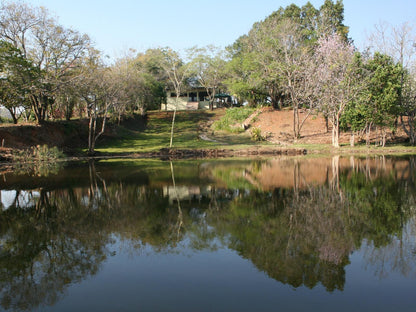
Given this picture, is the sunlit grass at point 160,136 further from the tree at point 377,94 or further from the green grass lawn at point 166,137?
the tree at point 377,94

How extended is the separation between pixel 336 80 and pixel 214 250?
1218 inches

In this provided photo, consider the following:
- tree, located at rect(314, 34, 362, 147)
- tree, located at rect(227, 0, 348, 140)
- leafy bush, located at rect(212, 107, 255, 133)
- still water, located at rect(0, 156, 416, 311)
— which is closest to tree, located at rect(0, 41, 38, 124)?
still water, located at rect(0, 156, 416, 311)

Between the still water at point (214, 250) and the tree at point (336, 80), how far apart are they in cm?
2073

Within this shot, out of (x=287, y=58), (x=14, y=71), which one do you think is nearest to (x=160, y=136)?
(x=287, y=58)

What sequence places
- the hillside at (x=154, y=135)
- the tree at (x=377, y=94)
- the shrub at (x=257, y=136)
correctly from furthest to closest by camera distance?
1. the shrub at (x=257, y=136)
2. the hillside at (x=154, y=135)
3. the tree at (x=377, y=94)

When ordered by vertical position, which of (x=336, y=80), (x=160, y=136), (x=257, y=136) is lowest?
(x=257, y=136)

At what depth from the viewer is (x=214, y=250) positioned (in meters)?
8.22

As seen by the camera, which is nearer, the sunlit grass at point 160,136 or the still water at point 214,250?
the still water at point 214,250

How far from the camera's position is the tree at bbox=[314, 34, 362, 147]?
3388 cm

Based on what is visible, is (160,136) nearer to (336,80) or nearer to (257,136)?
(257,136)

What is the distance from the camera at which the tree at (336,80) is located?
111 ft

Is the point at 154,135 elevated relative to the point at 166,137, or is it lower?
elevated

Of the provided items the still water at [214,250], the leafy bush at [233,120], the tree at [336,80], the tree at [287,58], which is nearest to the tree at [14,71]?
the still water at [214,250]

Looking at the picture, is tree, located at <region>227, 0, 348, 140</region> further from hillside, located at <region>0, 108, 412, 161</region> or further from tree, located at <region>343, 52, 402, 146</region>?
tree, located at <region>343, 52, 402, 146</region>
